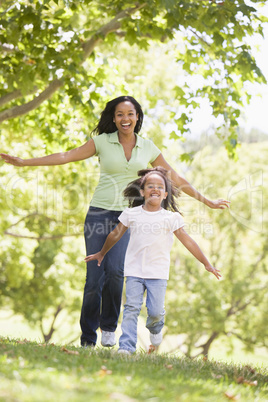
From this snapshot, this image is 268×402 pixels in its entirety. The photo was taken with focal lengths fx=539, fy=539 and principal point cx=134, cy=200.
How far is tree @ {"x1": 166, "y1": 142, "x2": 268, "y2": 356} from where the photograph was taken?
22234 millimetres

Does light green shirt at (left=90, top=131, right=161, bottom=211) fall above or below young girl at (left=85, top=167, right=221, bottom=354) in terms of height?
above

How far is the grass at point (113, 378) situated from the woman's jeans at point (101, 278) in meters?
1.15

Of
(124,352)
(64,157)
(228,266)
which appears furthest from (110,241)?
(228,266)

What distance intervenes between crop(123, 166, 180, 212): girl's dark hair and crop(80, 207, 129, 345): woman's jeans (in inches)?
8.1

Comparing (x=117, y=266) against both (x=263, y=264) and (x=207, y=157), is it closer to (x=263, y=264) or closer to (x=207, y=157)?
(x=263, y=264)

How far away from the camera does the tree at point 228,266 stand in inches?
875

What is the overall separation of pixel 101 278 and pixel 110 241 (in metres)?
0.55

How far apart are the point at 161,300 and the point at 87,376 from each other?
175 centimetres

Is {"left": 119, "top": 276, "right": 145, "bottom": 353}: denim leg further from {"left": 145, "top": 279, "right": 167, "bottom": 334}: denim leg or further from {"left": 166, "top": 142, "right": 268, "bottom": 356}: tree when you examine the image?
{"left": 166, "top": 142, "right": 268, "bottom": 356}: tree

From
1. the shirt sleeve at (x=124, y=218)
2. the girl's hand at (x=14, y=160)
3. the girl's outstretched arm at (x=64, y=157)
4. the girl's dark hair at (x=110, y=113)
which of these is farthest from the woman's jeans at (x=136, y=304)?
the girl's dark hair at (x=110, y=113)

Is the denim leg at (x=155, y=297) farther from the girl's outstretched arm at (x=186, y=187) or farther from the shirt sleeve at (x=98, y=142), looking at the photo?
the shirt sleeve at (x=98, y=142)

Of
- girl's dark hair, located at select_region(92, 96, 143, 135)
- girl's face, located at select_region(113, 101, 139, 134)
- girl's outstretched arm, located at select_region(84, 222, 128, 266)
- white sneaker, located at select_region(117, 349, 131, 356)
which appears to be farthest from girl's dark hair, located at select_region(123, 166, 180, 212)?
white sneaker, located at select_region(117, 349, 131, 356)

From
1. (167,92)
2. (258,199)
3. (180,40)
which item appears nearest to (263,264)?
(258,199)

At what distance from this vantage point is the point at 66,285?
20.9 m
